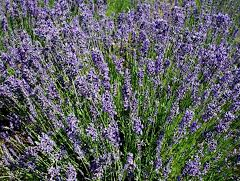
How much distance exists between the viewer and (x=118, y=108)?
2857 mm

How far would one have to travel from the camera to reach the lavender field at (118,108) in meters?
2.28

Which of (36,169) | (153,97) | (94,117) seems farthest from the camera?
(153,97)

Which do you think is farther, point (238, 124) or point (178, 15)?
point (178, 15)

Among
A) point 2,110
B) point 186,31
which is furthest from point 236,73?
point 2,110

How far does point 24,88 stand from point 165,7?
8.22 feet

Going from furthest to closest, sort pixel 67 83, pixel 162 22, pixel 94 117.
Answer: pixel 162 22 → pixel 67 83 → pixel 94 117

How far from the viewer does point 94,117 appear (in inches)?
91.0

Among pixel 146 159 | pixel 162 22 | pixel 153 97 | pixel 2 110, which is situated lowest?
pixel 2 110

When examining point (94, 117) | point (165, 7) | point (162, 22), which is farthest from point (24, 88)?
point (165, 7)

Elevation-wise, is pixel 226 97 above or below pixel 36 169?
above

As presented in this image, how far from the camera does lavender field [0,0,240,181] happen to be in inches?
89.8

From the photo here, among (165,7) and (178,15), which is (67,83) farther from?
(165,7)

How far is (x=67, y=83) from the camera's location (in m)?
2.71

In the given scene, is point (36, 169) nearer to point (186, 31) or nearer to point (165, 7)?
point (186, 31)
